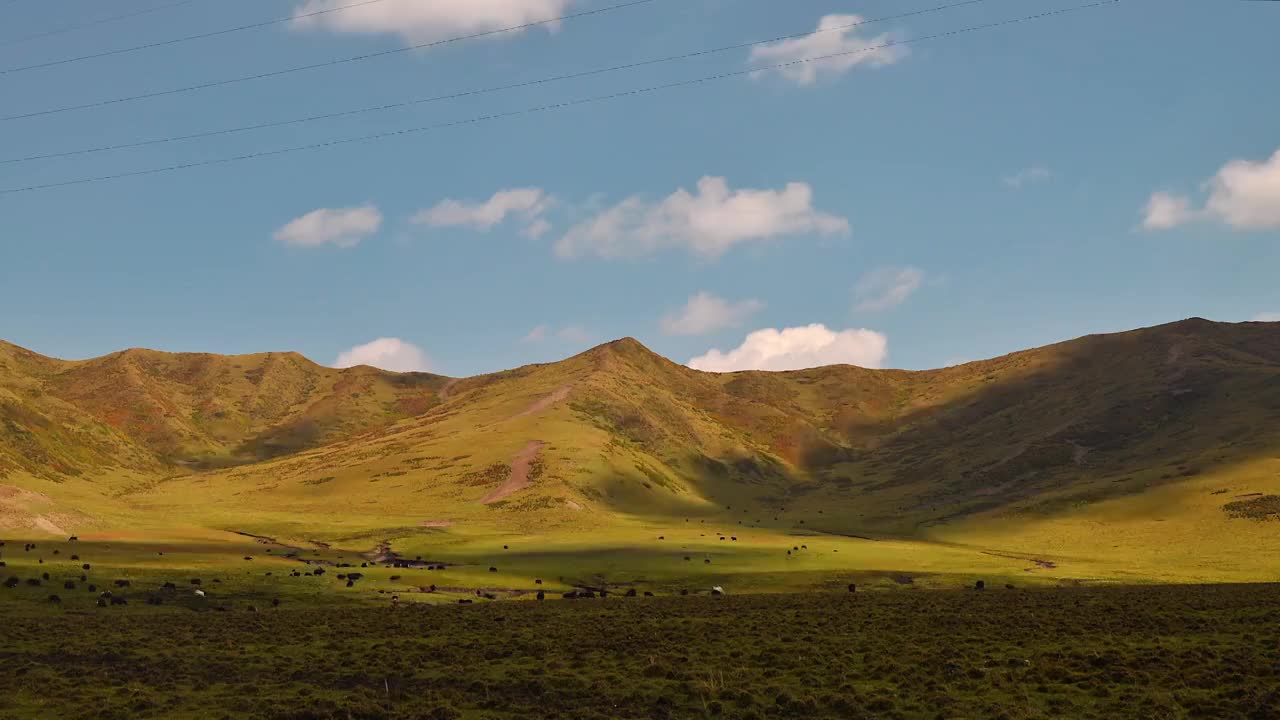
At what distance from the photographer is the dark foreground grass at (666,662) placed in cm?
3091

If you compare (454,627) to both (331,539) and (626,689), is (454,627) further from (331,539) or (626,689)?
(331,539)

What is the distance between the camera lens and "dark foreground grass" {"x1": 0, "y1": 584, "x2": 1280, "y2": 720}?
101 ft

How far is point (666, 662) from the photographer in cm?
3934

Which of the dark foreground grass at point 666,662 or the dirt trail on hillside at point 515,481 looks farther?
the dirt trail on hillside at point 515,481

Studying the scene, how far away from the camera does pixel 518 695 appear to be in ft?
113

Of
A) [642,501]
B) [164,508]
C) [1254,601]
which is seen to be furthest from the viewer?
[642,501]

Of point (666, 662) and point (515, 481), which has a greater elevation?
point (515, 481)

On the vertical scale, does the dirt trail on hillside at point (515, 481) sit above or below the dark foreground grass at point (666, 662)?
above

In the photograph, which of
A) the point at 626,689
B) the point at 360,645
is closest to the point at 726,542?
the point at 360,645

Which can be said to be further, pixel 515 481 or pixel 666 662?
pixel 515 481

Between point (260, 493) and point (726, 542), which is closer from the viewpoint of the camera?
point (726, 542)

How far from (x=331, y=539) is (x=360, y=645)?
83.6 metres

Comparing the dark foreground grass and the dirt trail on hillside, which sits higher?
the dirt trail on hillside

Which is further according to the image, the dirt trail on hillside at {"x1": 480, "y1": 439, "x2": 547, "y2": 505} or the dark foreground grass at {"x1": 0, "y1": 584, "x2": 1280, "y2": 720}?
the dirt trail on hillside at {"x1": 480, "y1": 439, "x2": 547, "y2": 505}
